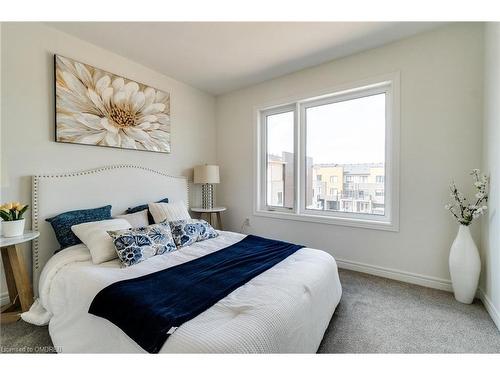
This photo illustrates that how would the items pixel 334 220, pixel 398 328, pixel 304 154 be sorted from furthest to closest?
pixel 304 154 → pixel 334 220 → pixel 398 328

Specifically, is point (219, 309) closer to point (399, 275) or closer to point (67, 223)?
point (67, 223)

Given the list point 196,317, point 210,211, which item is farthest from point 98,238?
point 210,211

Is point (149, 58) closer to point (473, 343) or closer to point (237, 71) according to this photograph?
point (237, 71)

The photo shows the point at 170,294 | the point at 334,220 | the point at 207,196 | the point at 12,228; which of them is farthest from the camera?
the point at 207,196

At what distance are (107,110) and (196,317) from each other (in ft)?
8.00

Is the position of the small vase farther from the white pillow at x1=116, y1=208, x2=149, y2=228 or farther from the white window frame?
the white window frame

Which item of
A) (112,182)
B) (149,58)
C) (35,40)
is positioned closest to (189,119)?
(149,58)

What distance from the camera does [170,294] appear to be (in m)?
1.29

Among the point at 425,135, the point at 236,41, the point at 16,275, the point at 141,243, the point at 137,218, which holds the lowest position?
the point at 16,275

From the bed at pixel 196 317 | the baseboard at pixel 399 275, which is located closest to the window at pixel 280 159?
the baseboard at pixel 399 275

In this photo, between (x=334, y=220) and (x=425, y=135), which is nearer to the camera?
(x=425, y=135)

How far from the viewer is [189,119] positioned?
11.5 feet
